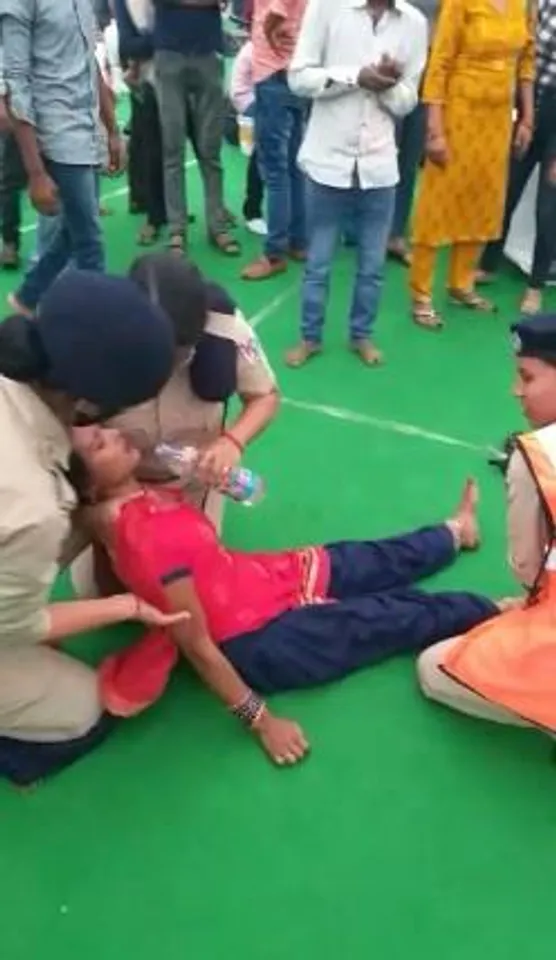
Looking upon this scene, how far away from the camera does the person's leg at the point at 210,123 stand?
4.04 metres

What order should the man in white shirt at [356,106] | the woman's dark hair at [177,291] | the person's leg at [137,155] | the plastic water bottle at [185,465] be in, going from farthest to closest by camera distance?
1. the person's leg at [137,155]
2. the man in white shirt at [356,106]
3. the plastic water bottle at [185,465]
4. the woman's dark hair at [177,291]

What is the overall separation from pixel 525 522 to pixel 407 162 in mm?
2520

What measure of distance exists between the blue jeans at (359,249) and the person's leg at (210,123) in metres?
0.96

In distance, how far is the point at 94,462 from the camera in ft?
6.29

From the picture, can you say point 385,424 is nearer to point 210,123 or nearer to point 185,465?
point 185,465

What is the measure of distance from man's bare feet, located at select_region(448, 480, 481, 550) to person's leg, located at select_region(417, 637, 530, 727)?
45 centimetres

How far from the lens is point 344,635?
2.22 metres

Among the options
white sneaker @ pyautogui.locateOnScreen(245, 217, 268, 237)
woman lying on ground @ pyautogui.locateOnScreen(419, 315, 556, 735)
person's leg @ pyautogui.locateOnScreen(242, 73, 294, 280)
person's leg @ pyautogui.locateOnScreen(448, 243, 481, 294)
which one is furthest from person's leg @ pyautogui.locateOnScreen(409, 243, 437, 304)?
woman lying on ground @ pyautogui.locateOnScreen(419, 315, 556, 735)

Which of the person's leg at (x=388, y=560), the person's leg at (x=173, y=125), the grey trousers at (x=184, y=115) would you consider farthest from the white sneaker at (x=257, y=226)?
the person's leg at (x=388, y=560)

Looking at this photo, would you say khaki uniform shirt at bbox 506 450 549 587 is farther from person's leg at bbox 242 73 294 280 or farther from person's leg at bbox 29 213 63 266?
person's leg at bbox 242 73 294 280

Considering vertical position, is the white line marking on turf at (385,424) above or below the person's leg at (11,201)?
below

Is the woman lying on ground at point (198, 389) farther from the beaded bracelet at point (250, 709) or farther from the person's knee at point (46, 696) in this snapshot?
the beaded bracelet at point (250, 709)

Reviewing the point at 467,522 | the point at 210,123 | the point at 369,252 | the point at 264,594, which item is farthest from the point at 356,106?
the point at 264,594

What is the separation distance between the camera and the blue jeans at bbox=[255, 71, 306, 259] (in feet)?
12.7
